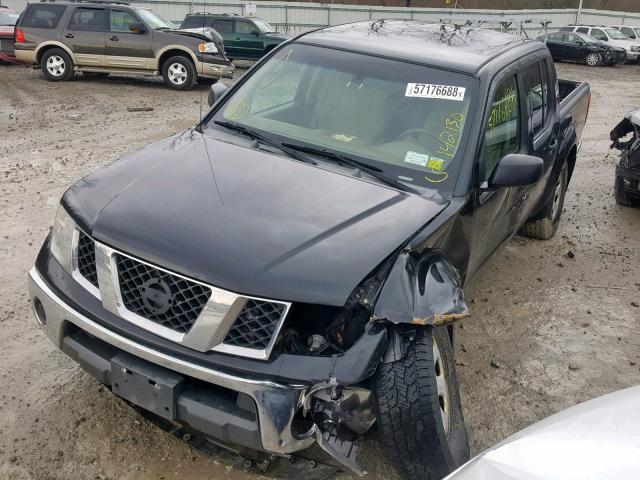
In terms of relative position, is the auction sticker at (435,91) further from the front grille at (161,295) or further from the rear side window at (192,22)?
the rear side window at (192,22)

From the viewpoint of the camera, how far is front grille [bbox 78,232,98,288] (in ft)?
8.96

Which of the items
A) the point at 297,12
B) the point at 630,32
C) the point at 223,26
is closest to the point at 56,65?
the point at 223,26

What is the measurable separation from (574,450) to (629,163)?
540 centimetres

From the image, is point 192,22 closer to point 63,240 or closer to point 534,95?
point 534,95

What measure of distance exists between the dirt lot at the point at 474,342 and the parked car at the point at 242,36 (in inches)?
366

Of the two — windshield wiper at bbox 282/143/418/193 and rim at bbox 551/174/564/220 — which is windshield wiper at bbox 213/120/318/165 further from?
rim at bbox 551/174/564/220

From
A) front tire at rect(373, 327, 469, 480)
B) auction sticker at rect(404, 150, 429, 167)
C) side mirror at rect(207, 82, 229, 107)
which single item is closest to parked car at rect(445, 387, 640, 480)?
front tire at rect(373, 327, 469, 480)

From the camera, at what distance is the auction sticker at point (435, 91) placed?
3.60 m

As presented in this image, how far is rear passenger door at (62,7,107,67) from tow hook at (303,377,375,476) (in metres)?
12.2

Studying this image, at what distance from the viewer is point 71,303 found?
2697 millimetres

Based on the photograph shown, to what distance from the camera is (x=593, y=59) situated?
23.8 metres

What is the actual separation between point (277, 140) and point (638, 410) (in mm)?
2247

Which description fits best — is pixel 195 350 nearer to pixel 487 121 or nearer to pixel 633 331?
pixel 487 121

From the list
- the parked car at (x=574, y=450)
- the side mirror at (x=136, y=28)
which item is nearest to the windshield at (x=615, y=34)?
the side mirror at (x=136, y=28)
